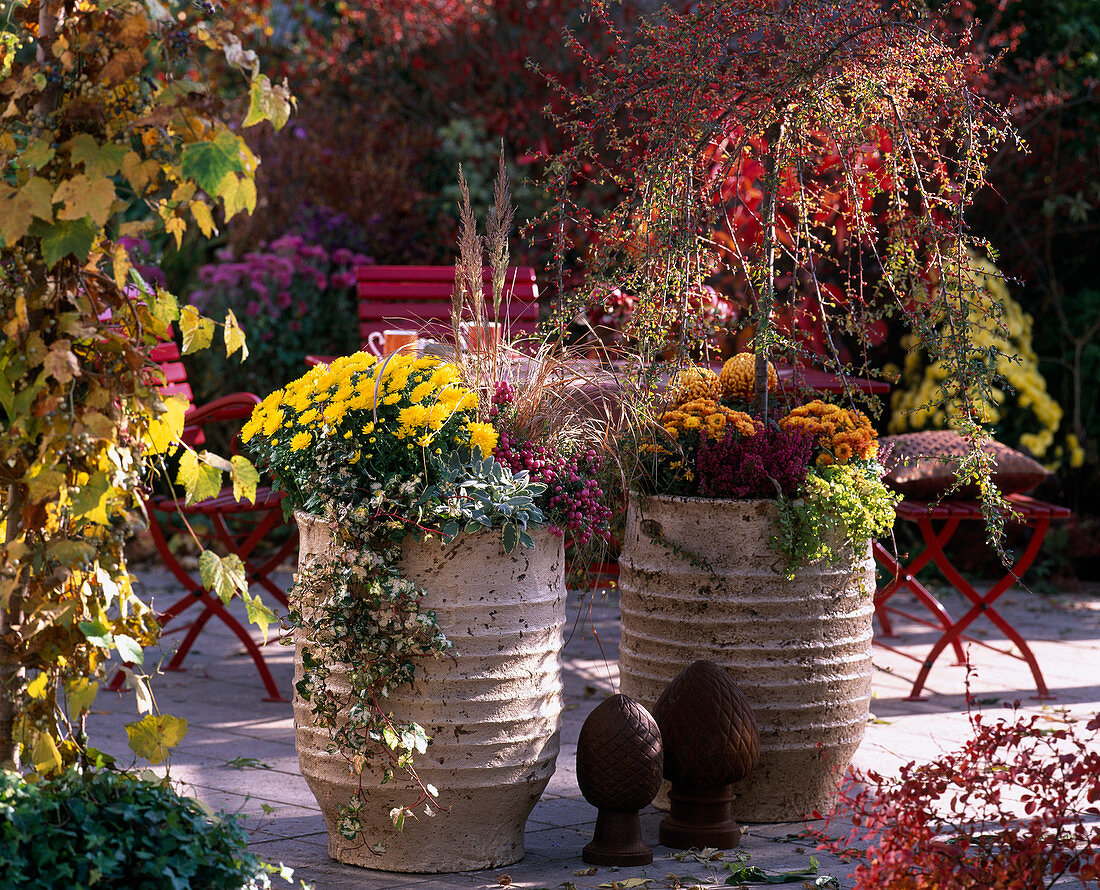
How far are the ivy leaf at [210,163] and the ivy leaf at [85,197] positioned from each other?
139 millimetres

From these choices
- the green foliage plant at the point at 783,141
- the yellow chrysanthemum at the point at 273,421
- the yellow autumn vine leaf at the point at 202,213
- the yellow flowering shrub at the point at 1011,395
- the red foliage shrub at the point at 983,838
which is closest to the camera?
the yellow autumn vine leaf at the point at 202,213

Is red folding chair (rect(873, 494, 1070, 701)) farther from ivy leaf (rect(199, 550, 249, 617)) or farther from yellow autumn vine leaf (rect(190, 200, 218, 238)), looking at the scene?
yellow autumn vine leaf (rect(190, 200, 218, 238))

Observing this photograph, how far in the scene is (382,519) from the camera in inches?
106

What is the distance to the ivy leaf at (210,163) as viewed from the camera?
1.90 meters

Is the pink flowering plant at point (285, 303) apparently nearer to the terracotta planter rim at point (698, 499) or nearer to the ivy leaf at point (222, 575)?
the terracotta planter rim at point (698, 499)

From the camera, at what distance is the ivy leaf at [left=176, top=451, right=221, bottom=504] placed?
215cm

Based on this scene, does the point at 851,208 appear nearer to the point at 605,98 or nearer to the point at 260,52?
the point at 605,98

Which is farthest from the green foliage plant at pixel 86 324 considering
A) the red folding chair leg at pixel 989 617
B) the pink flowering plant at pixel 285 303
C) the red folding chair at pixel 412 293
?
the pink flowering plant at pixel 285 303

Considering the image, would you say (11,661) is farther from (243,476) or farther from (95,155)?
(95,155)

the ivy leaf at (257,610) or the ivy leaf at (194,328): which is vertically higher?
the ivy leaf at (194,328)

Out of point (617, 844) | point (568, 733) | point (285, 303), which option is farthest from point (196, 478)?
point (285, 303)

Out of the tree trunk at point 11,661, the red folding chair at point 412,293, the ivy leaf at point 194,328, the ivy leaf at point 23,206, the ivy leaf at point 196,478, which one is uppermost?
the red folding chair at point 412,293

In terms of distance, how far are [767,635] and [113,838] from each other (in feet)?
5.34

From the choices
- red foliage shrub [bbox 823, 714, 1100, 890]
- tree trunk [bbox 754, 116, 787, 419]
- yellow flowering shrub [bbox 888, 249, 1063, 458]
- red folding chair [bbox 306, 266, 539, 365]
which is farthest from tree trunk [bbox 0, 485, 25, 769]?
yellow flowering shrub [bbox 888, 249, 1063, 458]
